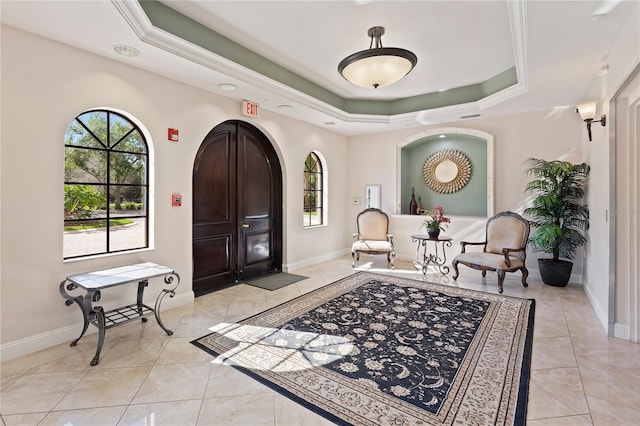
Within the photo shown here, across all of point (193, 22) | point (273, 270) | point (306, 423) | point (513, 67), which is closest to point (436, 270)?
point (273, 270)

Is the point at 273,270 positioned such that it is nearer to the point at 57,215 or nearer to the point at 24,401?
the point at 57,215

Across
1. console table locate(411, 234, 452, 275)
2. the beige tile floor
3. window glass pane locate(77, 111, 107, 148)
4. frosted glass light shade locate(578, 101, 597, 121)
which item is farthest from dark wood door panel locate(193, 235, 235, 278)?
frosted glass light shade locate(578, 101, 597, 121)

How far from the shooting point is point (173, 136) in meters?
3.67

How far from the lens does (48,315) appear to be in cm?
275

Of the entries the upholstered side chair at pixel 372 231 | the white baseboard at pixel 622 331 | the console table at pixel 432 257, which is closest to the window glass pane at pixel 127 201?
the upholstered side chair at pixel 372 231

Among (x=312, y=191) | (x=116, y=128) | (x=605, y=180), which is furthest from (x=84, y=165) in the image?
(x=605, y=180)

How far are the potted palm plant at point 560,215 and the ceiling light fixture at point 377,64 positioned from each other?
2.95 m

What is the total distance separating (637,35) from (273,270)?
16.6 ft

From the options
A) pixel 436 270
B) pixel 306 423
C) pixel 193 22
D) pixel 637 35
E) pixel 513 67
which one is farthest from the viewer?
pixel 436 270

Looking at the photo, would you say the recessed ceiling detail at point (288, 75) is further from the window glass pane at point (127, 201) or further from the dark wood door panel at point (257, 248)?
the dark wood door panel at point (257, 248)

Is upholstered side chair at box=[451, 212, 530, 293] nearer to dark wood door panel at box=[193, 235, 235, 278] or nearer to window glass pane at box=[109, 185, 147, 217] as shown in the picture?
dark wood door panel at box=[193, 235, 235, 278]

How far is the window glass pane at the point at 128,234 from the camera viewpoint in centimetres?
326

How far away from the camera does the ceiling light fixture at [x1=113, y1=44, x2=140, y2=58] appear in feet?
9.47

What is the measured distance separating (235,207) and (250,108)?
57.7 inches
